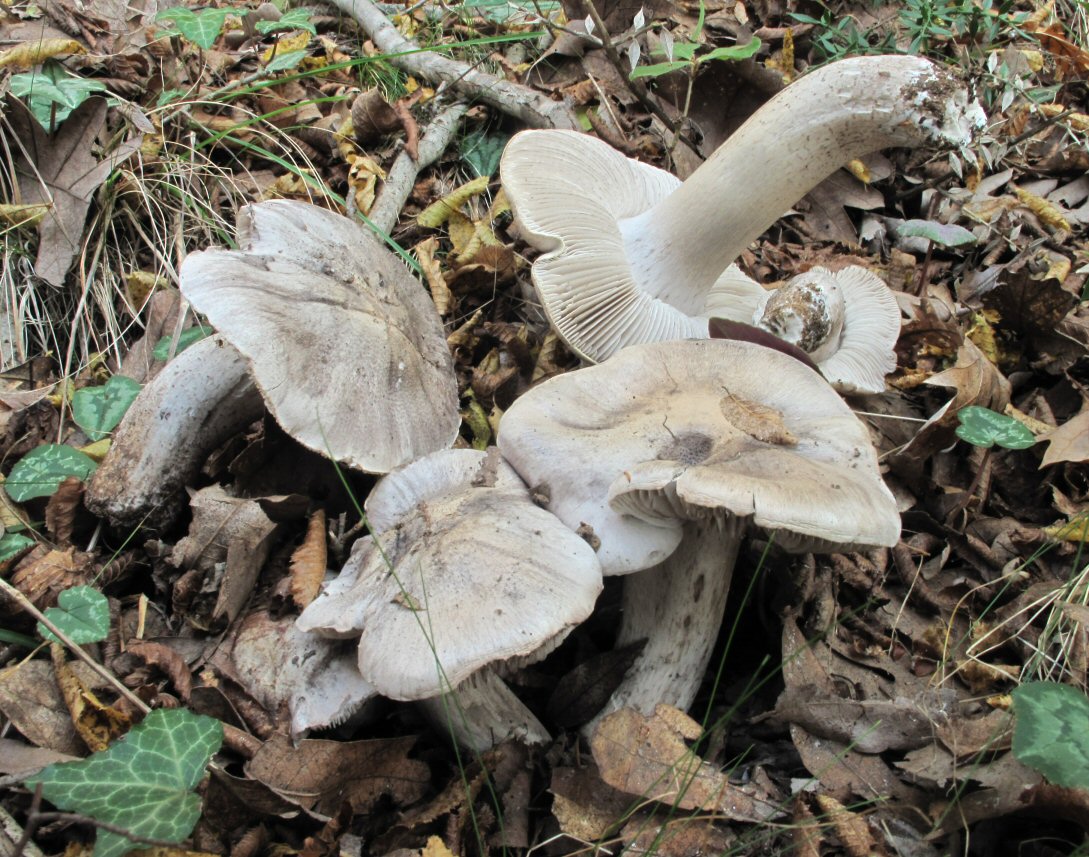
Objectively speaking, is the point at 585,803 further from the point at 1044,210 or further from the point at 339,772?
the point at 1044,210

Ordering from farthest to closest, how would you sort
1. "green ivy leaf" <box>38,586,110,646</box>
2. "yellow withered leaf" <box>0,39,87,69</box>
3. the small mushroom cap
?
"yellow withered leaf" <box>0,39,87,69</box> → the small mushroom cap → "green ivy leaf" <box>38,586,110,646</box>

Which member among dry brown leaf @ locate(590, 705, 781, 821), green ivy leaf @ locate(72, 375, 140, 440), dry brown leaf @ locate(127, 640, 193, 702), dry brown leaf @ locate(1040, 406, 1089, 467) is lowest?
dry brown leaf @ locate(590, 705, 781, 821)

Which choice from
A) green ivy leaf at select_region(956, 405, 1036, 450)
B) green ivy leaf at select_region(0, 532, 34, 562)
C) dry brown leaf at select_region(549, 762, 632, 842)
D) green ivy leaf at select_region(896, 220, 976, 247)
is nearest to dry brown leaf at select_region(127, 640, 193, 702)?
green ivy leaf at select_region(0, 532, 34, 562)

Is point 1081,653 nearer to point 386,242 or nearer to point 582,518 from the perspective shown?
point 582,518

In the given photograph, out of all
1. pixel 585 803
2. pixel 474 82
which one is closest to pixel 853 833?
pixel 585 803

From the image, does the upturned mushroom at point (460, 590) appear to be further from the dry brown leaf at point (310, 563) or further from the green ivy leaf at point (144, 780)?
the green ivy leaf at point (144, 780)

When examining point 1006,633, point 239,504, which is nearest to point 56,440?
point 239,504

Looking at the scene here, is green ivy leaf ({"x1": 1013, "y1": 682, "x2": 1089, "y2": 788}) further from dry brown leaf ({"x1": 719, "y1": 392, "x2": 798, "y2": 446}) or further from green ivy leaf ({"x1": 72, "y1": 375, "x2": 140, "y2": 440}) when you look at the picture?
green ivy leaf ({"x1": 72, "y1": 375, "x2": 140, "y2": 440})
